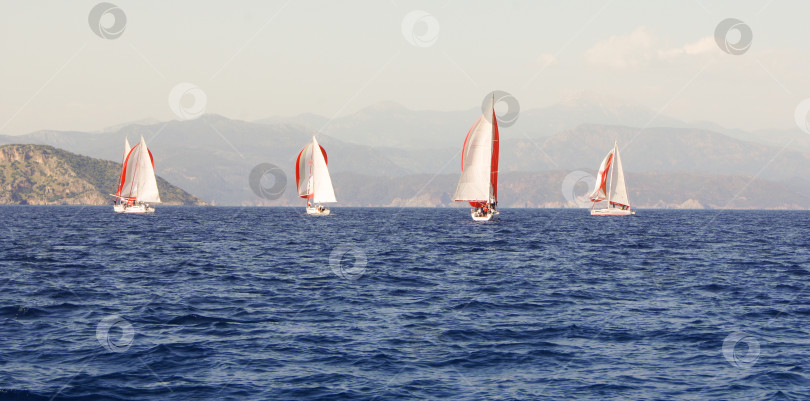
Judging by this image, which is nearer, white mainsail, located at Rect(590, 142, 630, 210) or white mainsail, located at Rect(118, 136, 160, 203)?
white mainsail, located at Rect(118, 136, 160, 203)

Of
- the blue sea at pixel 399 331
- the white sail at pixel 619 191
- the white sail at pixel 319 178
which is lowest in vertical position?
the blue sea at pixel 399 331

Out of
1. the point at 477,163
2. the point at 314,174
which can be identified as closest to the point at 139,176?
the point at 314,174

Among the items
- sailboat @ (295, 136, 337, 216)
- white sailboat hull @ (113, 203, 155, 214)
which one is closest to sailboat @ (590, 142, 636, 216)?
sailboat @ (295, 136, 337, 216)

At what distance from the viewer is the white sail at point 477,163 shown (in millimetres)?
98312

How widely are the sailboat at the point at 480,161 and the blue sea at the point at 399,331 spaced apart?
51.5 metres

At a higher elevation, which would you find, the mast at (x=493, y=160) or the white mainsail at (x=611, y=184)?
the white mainsail at (x=611, y=184)

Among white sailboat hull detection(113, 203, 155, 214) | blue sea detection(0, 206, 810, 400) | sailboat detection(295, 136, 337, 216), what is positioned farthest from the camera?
white sailboat hull detection(113, 203, 155, 214)

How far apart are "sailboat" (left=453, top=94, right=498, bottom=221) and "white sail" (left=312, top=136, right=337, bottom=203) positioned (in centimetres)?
4039

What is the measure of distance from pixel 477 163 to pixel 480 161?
0.51 meters

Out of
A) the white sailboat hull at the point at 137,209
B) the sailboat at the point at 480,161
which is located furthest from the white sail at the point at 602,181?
the white sailboat hull at the point at 137,209

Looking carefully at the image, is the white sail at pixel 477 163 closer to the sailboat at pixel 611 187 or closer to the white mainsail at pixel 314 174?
the white mainsail at pixel 314 174

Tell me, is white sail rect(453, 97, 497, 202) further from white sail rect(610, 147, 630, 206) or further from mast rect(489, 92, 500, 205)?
white sail rect(610, 147, 630, 206)

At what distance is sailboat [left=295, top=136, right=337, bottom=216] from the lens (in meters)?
136

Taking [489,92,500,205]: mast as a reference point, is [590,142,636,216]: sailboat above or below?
above
